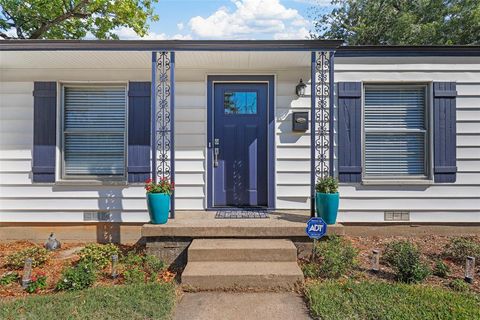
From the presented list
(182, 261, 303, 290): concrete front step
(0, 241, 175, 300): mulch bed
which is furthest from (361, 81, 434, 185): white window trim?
(0, 241, 175, 300): mulch bed

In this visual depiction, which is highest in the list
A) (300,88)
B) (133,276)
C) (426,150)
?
(300,88)

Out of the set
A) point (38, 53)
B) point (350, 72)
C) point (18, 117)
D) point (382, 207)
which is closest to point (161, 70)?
point (38, 53)

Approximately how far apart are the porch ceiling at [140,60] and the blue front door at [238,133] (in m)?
0.40

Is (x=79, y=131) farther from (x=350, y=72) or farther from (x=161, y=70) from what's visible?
(x=350, y=72)

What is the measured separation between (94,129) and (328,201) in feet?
12.1

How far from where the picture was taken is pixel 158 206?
13.8 feet

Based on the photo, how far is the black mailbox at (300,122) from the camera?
17.2 ft

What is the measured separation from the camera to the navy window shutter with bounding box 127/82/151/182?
525 centimetres

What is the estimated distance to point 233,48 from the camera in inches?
173

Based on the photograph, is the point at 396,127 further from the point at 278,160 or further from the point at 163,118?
the point at 163,118

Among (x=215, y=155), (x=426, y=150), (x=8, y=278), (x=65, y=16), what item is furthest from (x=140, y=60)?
(x=65, y=16)

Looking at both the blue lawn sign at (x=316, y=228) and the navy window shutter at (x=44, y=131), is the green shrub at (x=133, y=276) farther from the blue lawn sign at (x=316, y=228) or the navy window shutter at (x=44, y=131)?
the navy window shutter at (x=44, y=131)

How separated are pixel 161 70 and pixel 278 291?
3.38 meters

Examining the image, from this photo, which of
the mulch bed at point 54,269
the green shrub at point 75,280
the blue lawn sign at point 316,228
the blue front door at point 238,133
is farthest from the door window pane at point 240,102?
the green shrub at point 75,280
